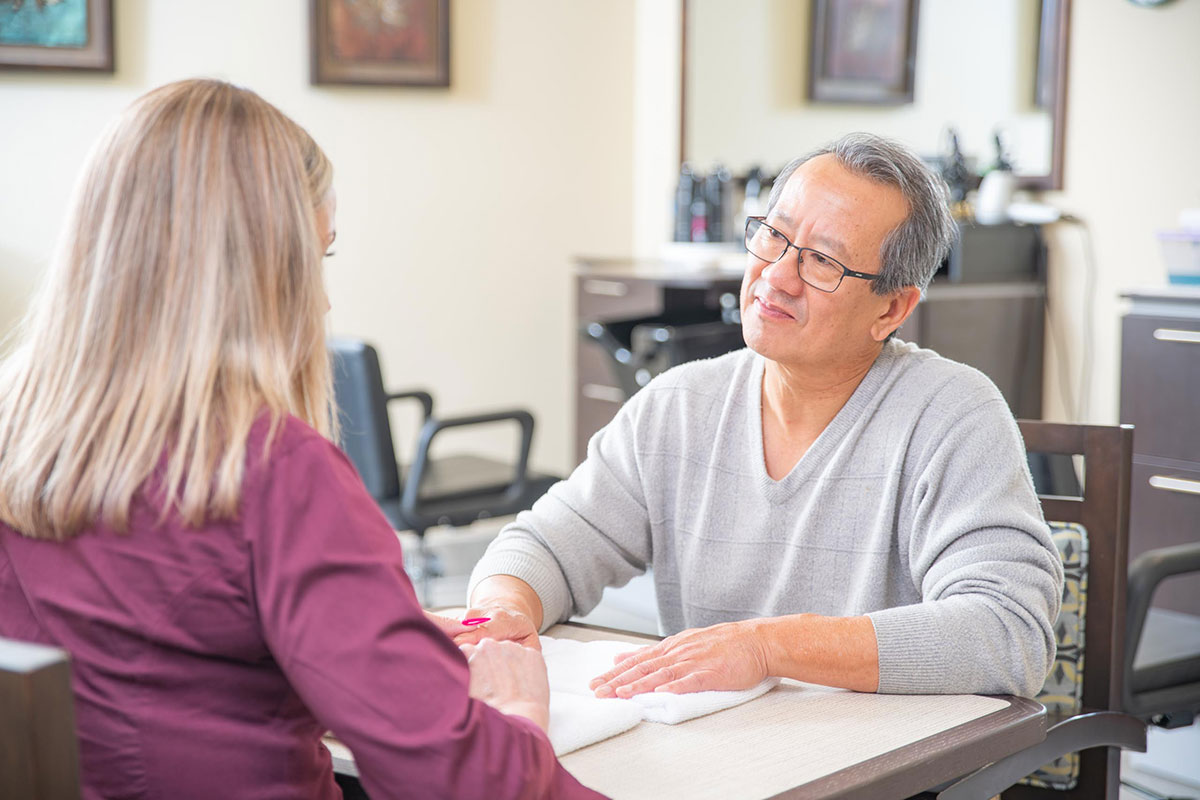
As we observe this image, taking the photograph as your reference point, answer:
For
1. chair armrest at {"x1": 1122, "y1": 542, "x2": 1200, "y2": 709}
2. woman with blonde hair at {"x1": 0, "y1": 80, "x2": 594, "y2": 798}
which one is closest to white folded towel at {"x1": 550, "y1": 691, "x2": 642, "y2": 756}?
woman with blonde hair at {"x1": 0, "y1": 80, "x2": 594, "y2": 798}

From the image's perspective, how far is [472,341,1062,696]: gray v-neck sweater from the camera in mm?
1314

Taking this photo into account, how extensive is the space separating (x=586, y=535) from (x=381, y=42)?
3.02 m

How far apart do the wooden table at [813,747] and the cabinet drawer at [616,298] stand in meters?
2.72

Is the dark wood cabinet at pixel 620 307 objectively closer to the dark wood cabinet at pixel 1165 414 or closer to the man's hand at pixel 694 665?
the dark wood cabinet at pixel 1165 414

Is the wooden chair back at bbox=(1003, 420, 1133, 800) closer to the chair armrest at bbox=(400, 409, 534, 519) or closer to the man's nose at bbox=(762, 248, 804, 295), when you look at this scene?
the man's nose at bbox=(762, 248, 804, 295)

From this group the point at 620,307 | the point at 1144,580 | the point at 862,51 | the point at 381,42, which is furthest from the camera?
the point at 862,51

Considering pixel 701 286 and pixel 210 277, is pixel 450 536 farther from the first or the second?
pixel 210 277

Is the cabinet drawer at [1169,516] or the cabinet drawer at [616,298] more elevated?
the cabinet drawer at [616,298]

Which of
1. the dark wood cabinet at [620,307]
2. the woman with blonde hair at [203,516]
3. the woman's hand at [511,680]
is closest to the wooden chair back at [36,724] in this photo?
the woman with blonde hair at [203,516]

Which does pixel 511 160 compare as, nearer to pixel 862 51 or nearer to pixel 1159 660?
pixel 862 51

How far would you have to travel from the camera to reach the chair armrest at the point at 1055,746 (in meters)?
1.22

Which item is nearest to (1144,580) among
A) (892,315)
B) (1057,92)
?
(892,315)

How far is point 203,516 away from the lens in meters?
0.86

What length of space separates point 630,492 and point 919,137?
2.94 meters
